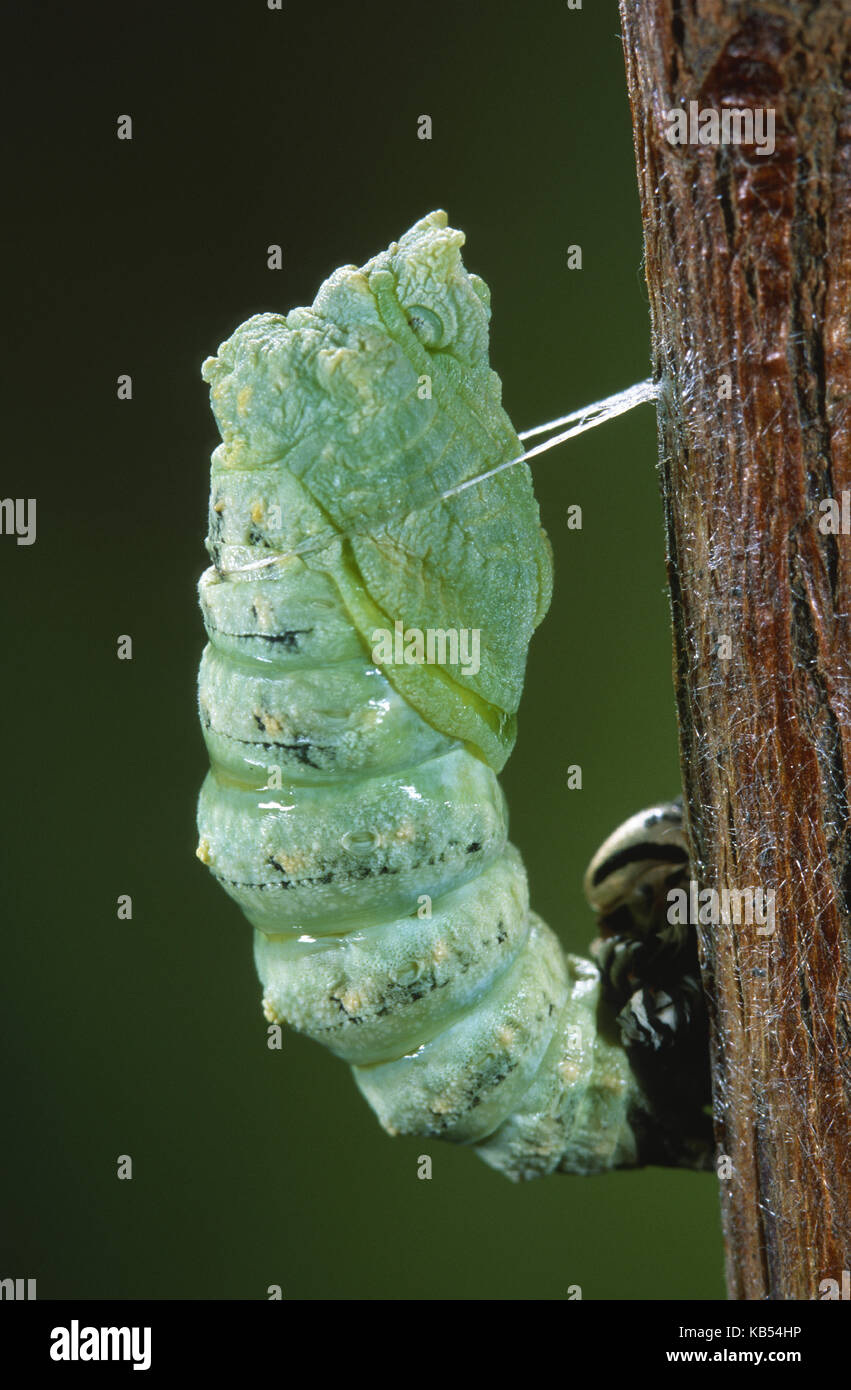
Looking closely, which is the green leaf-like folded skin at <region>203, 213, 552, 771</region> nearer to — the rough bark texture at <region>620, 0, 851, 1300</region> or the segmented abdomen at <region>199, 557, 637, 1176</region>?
the segmented abdomen at <region>199, 557, 637, 1176</region>

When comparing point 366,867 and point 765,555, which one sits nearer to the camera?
point 765,555

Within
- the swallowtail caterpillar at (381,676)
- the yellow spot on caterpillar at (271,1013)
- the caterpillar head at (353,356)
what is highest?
the caterpillar head at (353,356)

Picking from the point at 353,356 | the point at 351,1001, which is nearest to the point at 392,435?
the point at 353,356

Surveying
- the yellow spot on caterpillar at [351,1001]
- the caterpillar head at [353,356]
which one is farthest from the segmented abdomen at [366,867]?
the caterpillar head at [353,356]

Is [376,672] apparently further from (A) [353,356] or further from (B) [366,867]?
(A) [353,356]

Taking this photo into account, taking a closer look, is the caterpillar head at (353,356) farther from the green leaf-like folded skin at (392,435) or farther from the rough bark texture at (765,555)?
the rough bark texture at (765,555)

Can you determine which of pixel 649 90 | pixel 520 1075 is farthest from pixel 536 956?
pixel 649 90
